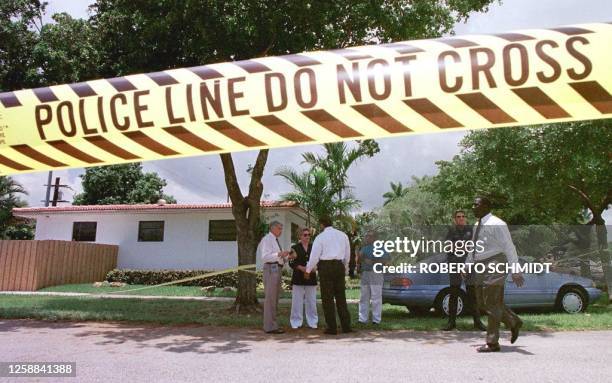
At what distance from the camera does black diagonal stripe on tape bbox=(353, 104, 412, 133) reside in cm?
205

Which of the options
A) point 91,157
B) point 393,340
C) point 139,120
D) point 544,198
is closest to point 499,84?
point 139,120

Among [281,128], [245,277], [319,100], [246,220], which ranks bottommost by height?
[245,277]

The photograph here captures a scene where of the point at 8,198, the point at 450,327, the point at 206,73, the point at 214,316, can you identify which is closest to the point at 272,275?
the point at 214,316

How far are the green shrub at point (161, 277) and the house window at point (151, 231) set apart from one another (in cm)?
194

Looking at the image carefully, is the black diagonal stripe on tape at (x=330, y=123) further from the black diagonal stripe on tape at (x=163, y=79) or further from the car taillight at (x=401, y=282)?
the car taillight at (x=401, y=282)

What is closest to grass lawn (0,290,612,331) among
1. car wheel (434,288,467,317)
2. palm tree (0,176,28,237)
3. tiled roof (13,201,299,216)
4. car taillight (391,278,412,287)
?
car wheel (434,288,467,317)

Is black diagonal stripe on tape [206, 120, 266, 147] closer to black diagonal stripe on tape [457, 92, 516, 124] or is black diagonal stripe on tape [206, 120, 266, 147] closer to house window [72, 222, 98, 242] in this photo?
black diagonal stripe on tape [457, 92, 516, 124]

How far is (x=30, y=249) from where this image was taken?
19156mm

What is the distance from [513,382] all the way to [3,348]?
653 cm

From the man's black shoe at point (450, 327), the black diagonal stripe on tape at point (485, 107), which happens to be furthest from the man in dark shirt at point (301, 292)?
the black diagonal stripe on tape at point (485, 107)

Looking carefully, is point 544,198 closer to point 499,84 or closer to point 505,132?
point 505,132

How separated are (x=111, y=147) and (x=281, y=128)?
81 centimetres

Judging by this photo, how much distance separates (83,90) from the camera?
2303 millimetres

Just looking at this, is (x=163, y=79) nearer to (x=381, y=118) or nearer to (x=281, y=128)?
(x=281, y=128)
